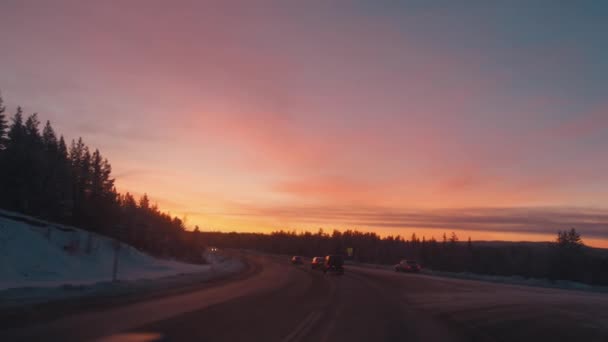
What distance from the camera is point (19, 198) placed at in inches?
2255

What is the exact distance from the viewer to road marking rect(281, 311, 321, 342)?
1187 centimetres

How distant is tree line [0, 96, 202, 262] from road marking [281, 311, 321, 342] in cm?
3075

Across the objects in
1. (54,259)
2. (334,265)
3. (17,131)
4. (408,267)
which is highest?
(17,131)

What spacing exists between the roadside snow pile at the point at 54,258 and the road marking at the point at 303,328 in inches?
527

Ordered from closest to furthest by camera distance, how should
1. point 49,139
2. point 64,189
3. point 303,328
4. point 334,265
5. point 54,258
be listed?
point 303,328
point 54,258
point 334,265
point 64,189
point 49,139

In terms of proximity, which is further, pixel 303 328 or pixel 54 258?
pixel 54 258

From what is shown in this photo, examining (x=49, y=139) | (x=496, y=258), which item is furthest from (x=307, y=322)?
(x=496, y=258)

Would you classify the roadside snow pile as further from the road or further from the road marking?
the road marking

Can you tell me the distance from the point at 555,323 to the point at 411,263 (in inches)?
2005

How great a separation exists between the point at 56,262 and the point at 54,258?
49cm

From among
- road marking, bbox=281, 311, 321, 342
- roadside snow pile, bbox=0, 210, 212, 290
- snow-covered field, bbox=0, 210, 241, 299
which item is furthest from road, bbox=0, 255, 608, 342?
roadside snow pile, bbox=0, 210, 212, 290

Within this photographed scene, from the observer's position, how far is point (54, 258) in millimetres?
33656

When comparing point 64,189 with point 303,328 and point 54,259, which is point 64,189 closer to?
point 54,259

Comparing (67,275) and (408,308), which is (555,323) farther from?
(67,275)
